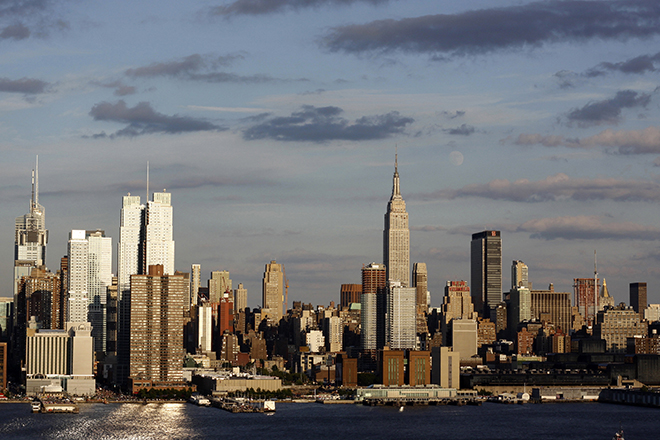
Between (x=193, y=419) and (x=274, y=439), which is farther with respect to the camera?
(x=193, y=419)

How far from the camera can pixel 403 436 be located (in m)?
154

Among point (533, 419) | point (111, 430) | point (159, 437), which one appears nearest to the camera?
point (159, 437)

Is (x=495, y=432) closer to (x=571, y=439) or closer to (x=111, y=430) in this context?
(x=571, y=439)

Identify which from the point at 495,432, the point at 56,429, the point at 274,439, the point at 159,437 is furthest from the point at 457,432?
the point at 56,429

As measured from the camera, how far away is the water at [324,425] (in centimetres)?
15450

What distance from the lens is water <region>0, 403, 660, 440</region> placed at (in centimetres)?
15450

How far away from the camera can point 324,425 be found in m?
170

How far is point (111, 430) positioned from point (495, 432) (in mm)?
51452

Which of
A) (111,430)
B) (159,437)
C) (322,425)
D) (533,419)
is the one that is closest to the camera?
(159,437)

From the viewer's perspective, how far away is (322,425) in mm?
169750

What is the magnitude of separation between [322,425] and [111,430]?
3025cm

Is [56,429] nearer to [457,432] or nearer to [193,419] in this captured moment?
[193,419]

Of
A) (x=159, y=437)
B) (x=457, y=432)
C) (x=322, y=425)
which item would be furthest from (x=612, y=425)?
(x=159, y=437)

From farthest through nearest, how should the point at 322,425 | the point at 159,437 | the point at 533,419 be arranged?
the point at 533,419 → the point at 322,425 → the point at 159,437
